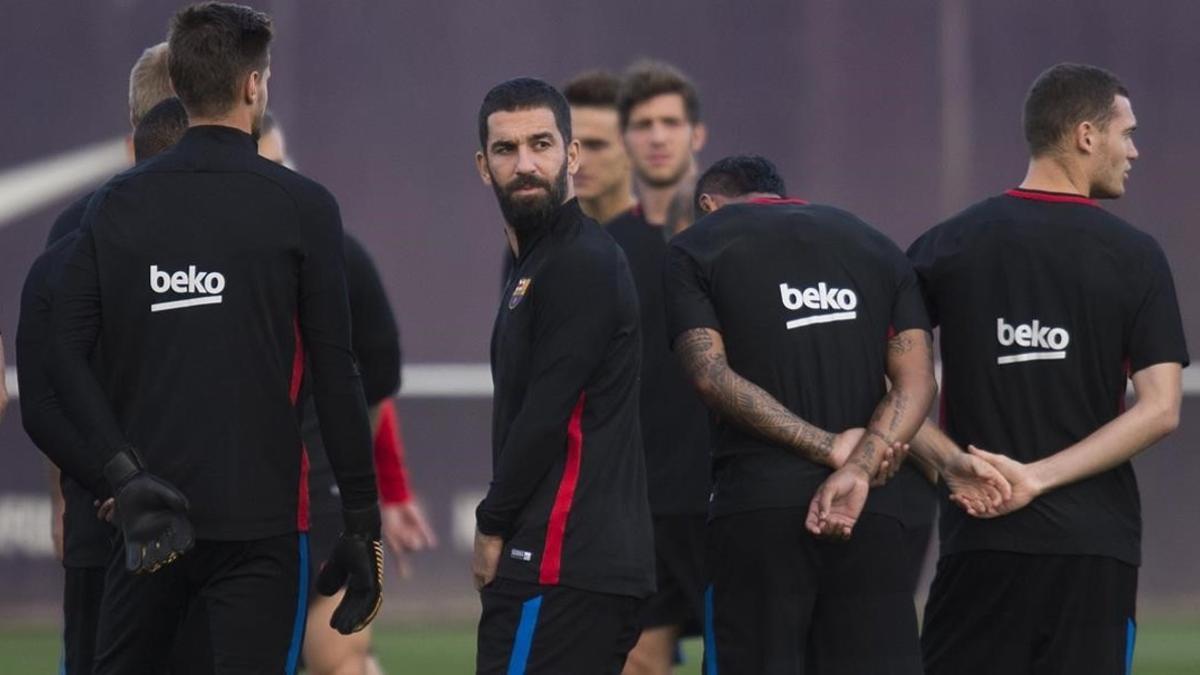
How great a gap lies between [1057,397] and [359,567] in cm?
188

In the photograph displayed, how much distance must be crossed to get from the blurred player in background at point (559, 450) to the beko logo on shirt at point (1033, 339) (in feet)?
3.41

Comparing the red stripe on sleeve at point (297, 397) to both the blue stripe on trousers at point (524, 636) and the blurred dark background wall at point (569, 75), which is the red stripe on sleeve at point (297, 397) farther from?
the blurred dark background wall at point (569, 75)

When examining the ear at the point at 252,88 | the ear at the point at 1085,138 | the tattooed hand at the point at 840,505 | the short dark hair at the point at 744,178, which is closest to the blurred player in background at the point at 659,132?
the short dark hair at the point at 744,178

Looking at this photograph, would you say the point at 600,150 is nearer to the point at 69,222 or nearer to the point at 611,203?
the point at 611,203

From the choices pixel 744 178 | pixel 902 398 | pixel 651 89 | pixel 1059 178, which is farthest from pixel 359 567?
pixel 651 89

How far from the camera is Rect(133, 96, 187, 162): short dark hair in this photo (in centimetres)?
511

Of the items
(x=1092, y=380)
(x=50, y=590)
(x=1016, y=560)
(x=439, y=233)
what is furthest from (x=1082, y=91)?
(x=50, y=590)

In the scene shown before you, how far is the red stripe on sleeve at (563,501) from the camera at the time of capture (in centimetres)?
470

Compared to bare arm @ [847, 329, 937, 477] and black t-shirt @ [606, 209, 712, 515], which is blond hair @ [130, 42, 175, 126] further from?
bare arm @ [847, 329, 937, 477]

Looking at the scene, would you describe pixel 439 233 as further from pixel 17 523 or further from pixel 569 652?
pixel 569 652

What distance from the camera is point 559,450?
15.5 feet

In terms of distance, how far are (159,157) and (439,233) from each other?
617 cm

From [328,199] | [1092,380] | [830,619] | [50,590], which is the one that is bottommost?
[50,590]

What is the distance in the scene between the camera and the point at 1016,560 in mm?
5289
